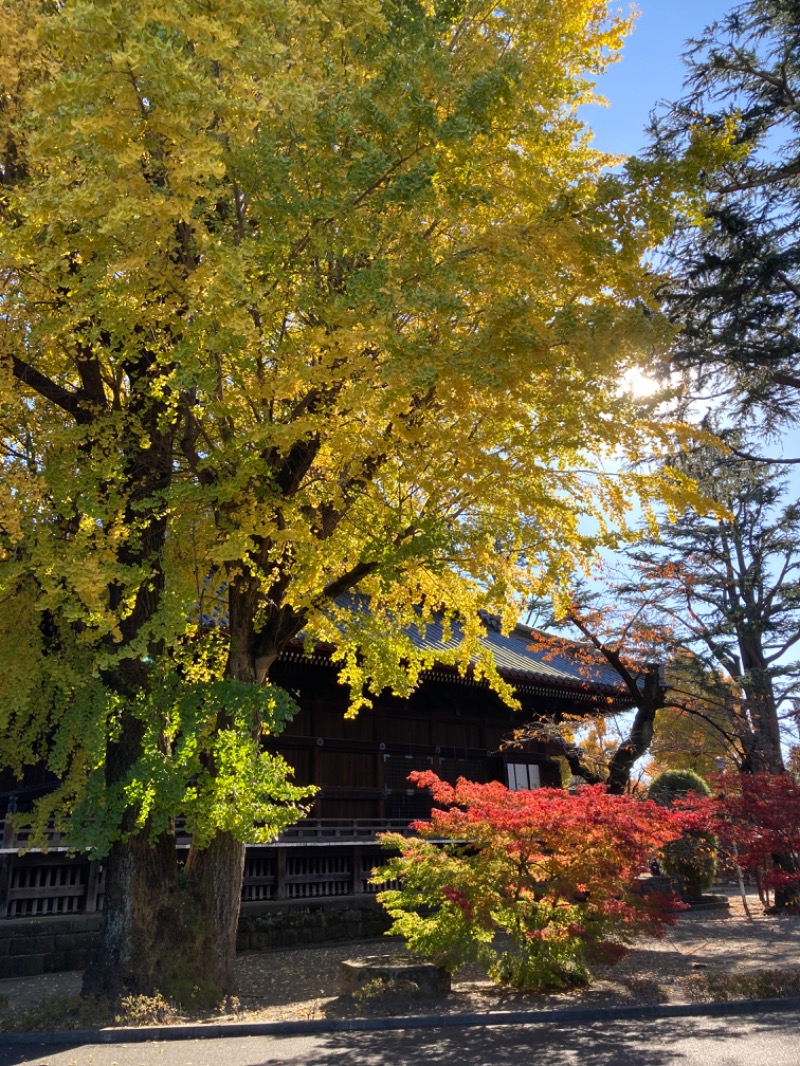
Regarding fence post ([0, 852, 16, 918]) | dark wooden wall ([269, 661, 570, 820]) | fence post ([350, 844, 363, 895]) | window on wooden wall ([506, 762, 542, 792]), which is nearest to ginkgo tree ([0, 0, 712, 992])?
fence post ([0, 852, 16, 918])

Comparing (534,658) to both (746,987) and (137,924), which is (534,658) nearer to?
(746,987)

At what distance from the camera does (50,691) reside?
845cm

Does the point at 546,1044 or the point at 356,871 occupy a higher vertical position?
the point at 356,871

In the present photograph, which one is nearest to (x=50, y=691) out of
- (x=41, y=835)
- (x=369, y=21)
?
(x=41, y=835)

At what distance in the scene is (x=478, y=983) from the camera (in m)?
9.15

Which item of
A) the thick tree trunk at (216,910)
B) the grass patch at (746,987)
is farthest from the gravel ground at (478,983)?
the thick tree trunk at (216,910)

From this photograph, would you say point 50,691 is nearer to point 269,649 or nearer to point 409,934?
point 269,649

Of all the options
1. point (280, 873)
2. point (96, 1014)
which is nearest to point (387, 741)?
point (280, 873)

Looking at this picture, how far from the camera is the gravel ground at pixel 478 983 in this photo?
7621 mm

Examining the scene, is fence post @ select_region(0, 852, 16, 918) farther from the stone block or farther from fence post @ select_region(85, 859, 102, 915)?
the stone block

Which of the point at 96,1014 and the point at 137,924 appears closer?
the point at 96,1014

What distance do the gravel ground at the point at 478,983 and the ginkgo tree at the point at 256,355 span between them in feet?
3.51

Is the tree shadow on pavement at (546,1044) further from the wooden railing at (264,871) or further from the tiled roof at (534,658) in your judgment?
the tiled roof at (534,658)

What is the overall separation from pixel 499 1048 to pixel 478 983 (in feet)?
10.6
